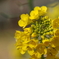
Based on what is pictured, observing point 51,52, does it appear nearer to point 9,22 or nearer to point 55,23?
point 55,23

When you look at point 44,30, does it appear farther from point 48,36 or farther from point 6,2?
point 6,2

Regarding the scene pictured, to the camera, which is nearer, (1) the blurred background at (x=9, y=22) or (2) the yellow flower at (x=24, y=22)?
(2) the yellow flower at (x=24, y=22)

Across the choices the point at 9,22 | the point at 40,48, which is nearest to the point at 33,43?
the point at 40,48

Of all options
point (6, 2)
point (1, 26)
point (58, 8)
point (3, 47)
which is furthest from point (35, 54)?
point (6, 2)

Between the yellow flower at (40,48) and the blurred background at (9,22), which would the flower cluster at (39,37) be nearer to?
the yellow flower at (40,48)

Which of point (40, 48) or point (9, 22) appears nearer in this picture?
point (40, 48)

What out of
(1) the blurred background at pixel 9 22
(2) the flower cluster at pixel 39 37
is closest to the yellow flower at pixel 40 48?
(2) the flower cluster at pixel 39 37

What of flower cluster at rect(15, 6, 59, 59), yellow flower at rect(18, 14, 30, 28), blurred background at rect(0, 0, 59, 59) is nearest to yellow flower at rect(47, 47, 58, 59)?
flower cluster at rect(15, 6, 59, 59)

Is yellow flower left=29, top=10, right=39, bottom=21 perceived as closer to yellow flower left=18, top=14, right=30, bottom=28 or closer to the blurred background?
yellow flower left=18, top=14, right=30, bottom=28
